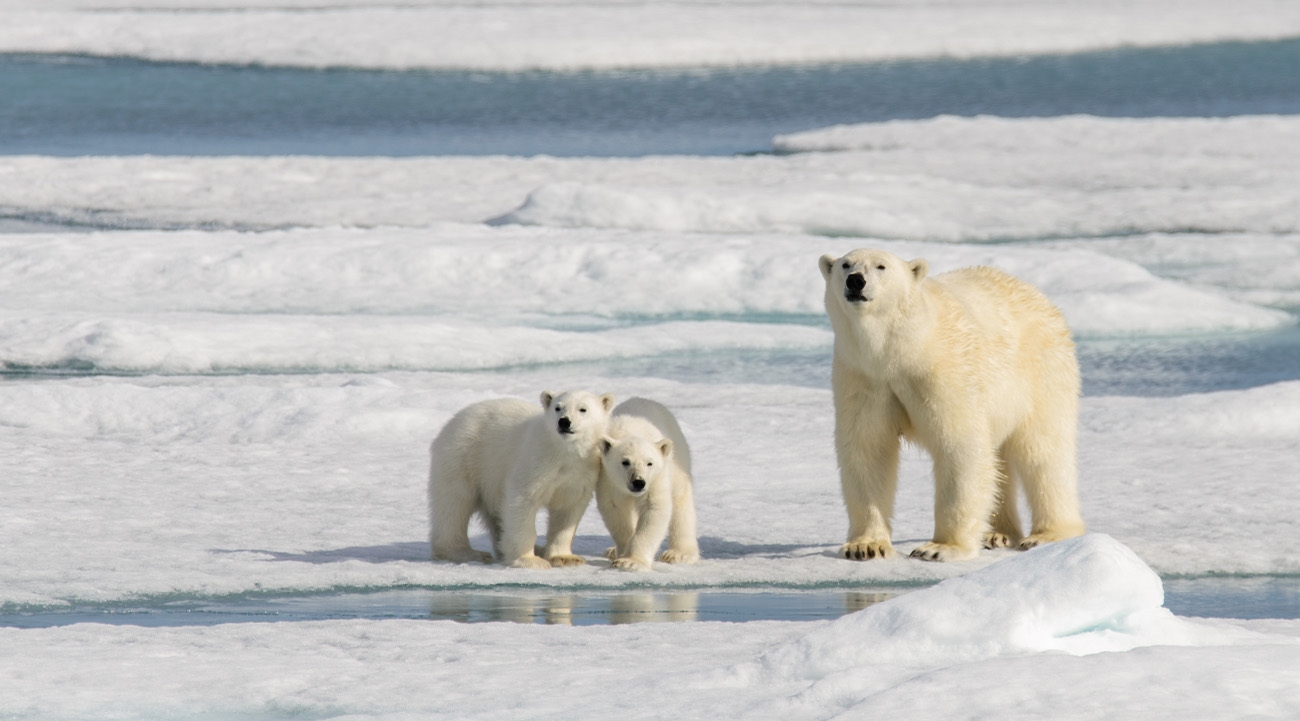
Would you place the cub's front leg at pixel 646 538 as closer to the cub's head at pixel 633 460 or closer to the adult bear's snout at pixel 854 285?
the cub's head at pixel 633 460


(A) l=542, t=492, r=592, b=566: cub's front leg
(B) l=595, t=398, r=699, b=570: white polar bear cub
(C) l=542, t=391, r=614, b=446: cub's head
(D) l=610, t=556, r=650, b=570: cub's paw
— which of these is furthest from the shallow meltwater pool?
(C) l=542, t=391, r=614, b=446: cub's head

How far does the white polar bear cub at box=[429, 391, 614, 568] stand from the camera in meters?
4.86

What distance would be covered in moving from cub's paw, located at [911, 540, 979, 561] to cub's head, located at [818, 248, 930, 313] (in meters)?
0.76

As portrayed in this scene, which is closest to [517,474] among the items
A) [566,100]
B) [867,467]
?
[867,467]

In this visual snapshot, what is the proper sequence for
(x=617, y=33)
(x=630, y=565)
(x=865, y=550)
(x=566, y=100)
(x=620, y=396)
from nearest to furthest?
(x=630, y=565) → (x=865, y=550) → (x=620, y=396) → (x=566, y=100) → (x=617, y=33)

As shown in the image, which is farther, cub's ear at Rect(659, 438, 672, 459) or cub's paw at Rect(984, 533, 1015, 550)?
cub's paw at Rect(984, 533, 1015, 550)

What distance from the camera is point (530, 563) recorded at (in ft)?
15.9

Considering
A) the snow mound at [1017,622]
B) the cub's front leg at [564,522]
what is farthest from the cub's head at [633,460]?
the snow mound at [1017,622]

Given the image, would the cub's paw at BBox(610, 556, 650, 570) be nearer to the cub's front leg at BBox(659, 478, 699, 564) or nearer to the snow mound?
the cub's front leg at BBox(659, 478, 699, 564)

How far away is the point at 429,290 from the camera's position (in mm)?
10438

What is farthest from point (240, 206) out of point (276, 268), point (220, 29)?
point (220, 29)

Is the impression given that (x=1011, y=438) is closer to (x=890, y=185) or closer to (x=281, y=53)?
(x=890, y=185)

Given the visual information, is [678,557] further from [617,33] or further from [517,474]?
[617,33]

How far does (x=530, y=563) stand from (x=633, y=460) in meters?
0.46
